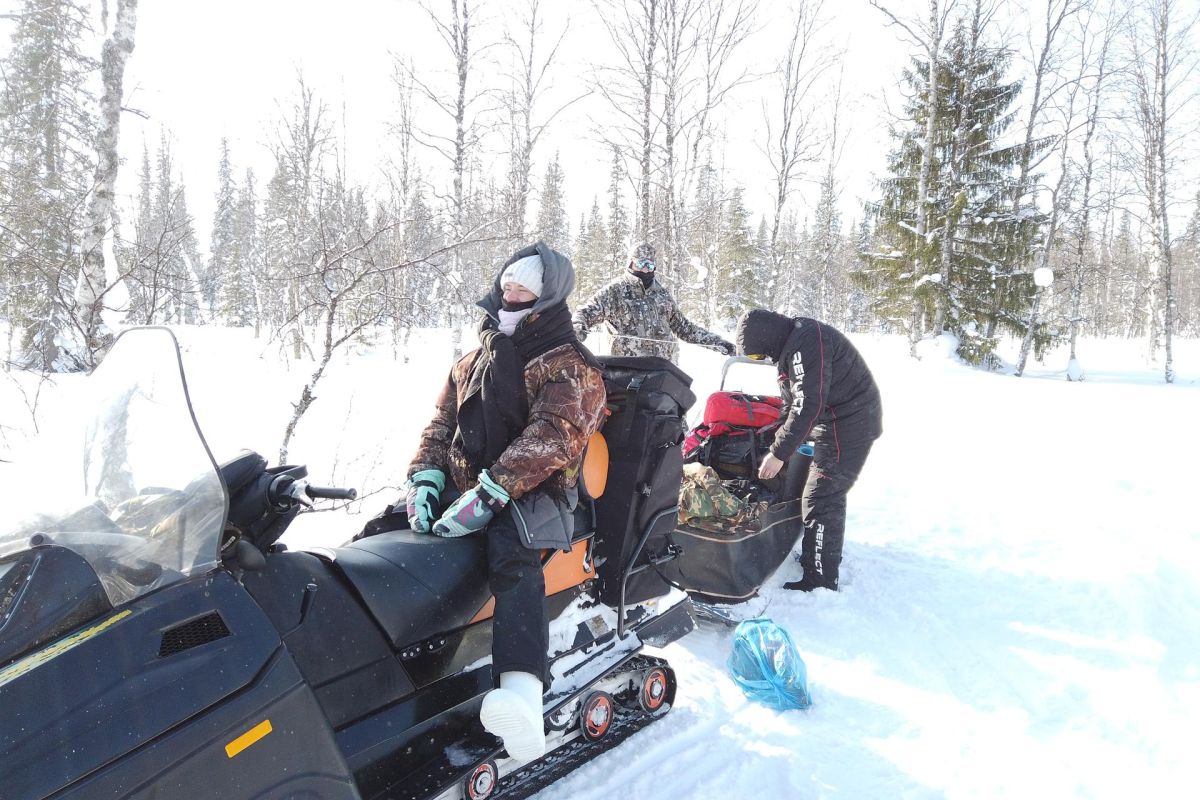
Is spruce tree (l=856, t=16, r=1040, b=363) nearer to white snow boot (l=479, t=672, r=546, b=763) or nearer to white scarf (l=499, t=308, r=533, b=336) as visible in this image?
white scarf (l=499, t=308, r=533, b=336)

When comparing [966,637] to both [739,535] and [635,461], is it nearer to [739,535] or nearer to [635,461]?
[739,535]

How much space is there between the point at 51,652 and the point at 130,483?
0.40m

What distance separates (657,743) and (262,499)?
1.82m

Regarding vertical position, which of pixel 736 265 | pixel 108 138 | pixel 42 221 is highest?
pixel 736 265

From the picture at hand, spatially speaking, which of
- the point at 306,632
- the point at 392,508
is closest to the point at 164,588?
the point at 306,632

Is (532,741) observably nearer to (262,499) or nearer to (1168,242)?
(262,499)

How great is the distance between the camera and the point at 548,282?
2535mm

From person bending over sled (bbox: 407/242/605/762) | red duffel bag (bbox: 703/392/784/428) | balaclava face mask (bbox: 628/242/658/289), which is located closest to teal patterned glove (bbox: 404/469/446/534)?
person bending over sled (bbox: 407/242/605/762)

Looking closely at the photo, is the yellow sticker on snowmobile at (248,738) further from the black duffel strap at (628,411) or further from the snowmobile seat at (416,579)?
the black duffel strap at (628,411)

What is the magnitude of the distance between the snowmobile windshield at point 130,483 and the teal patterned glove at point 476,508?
816mm

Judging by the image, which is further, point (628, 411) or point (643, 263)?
point (643, 263)

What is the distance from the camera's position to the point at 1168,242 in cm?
1527

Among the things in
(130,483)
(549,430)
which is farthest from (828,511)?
(130,483)

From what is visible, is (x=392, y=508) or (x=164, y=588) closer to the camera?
(x=164, y=588)
